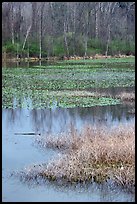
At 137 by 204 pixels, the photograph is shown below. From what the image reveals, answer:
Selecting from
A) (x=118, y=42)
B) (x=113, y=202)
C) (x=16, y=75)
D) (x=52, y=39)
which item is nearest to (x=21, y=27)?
(x=52, y=39)

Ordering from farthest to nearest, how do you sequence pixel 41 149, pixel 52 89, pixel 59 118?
pixel 52 89, pixel 59 118, pixel 41 149

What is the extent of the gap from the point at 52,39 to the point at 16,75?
889 inches

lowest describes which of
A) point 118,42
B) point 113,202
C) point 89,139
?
point 113,202

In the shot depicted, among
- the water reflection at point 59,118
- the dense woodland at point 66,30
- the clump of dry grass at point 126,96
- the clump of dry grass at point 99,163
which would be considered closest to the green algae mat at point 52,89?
the clump of dry grass at point 126,96

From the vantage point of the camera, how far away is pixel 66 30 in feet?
196

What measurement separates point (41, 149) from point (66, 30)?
49449mm

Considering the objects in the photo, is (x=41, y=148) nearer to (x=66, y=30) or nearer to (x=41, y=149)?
(x=41, y=149)

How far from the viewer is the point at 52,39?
54844mm

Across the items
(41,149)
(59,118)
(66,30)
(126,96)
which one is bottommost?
(41,149)

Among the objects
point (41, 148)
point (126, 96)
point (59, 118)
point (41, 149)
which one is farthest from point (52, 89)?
point (41, 149)

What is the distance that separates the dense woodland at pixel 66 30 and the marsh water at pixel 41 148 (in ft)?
110

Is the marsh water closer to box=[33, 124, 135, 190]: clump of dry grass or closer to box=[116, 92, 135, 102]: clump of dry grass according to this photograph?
box=[33, 124, 135, 190]: clump of dry grass

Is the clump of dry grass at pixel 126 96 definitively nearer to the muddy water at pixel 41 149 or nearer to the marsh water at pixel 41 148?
the marsh water at pixel 41 148

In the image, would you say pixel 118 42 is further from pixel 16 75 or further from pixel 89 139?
pixel 89 139
